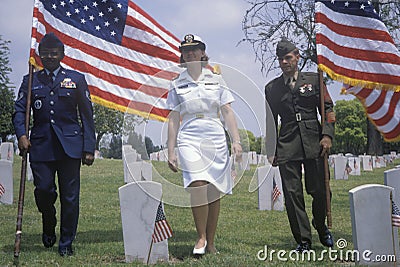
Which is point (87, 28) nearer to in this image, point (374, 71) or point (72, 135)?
point (72, 135)

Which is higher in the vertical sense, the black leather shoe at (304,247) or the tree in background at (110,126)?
the tree in background at (110,126)

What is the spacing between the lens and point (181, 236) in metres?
6.45

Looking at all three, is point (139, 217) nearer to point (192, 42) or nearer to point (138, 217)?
point (138, 217)

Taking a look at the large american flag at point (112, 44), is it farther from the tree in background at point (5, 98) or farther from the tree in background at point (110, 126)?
the tree in background at point (5, 98)

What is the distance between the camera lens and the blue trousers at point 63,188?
5.23m

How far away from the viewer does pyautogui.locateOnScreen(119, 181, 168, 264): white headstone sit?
15.8 feet

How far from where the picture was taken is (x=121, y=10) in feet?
21.8

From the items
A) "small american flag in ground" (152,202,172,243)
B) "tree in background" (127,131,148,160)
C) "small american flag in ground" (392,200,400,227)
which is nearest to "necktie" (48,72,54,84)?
"tree in background" (127,131,148,160)

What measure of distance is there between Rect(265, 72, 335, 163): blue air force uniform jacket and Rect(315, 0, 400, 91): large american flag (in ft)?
2.84

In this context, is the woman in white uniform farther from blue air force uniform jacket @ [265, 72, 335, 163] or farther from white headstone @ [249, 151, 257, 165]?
blue air force uniform jacket @ [265, 72, 335, 163]

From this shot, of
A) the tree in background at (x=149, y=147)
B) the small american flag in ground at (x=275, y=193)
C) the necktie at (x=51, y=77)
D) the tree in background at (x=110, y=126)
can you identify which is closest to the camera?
the tree in background at (x=149, y=147)

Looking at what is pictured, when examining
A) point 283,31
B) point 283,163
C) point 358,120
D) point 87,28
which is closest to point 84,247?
point 283,163

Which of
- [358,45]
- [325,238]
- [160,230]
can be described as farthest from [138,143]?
[358,45]

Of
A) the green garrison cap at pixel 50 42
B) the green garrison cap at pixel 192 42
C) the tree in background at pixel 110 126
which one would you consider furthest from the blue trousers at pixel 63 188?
the green garrison cap at pixel 192 42
